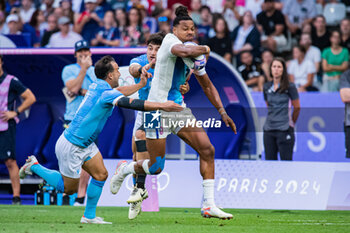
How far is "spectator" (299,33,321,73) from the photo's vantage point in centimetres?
1549

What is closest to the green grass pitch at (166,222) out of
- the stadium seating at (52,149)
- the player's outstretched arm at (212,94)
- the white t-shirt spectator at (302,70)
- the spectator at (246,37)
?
the player's outstretched arm at (212,94)

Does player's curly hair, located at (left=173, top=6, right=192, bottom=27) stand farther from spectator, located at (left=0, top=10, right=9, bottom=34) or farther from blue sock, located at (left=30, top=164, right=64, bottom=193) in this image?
spectator, located at (left=0, top=10, right=9, bottom=34)

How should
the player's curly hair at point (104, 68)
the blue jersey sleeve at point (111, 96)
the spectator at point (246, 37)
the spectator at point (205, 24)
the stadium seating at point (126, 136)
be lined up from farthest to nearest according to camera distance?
the spectator at point (205, 24), the spectator at point (246, 37), the stadium seating at point (126, 136), the player's curly hair at point (104, 68), the blue jersey sleeve at point (111, 96)

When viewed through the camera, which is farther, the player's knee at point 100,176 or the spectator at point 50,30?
the spectator at point 50,30

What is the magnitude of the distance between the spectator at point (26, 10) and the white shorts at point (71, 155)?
10.4m

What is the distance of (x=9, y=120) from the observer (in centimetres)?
1265

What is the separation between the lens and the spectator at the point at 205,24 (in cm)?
1616

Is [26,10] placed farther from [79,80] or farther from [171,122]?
[171,122]

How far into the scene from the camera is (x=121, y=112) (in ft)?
47.3

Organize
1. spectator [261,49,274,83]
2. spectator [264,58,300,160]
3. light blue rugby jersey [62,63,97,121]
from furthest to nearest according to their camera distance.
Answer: spectator [261,49,274,83] → light blue rugby jersey [62,63,97,121] → spectator [264,58,300,160]

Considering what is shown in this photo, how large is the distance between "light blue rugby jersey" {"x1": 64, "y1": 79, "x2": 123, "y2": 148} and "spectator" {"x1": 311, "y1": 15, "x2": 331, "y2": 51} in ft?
28.5

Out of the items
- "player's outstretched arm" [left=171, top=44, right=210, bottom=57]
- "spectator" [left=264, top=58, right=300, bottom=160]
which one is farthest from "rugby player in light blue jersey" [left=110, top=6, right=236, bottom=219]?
"spectator" [left=264, top=58, right=300, bottom=160]

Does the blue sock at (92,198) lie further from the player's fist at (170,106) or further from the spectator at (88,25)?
the spectator at (88,25)

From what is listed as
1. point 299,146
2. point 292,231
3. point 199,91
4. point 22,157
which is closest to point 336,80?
point 299,146
